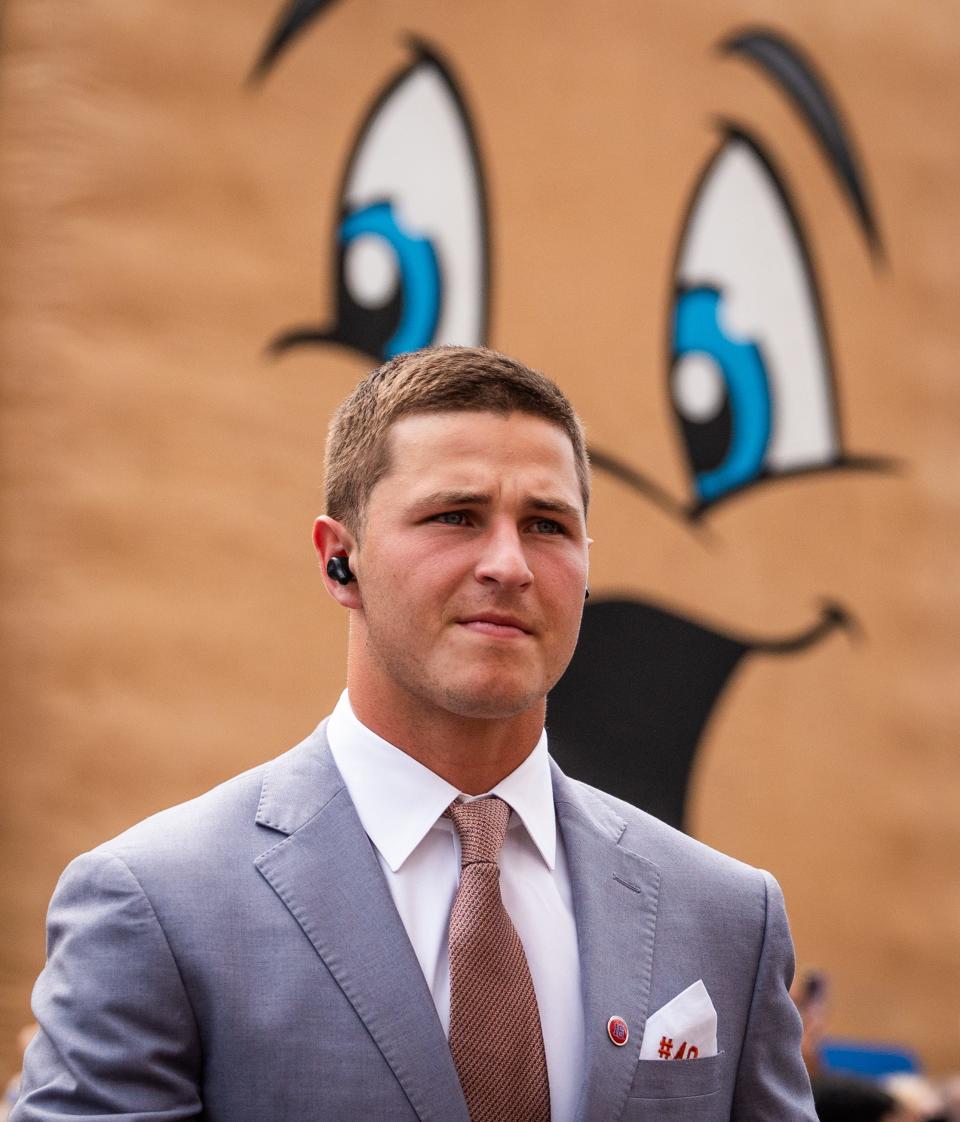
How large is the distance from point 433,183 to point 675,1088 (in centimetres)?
628

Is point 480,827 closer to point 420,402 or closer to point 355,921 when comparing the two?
point 355,921

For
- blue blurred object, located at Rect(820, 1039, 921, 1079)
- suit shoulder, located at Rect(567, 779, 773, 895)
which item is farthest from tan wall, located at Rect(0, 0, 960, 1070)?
suit shoulder, located at Rect(567, 779, 773, 895)

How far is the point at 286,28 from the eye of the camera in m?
7.52

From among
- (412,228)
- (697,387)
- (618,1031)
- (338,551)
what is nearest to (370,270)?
(412,228)

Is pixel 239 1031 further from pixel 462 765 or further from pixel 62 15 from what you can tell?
pixel 62 15

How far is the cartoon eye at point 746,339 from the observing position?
7.98 meters

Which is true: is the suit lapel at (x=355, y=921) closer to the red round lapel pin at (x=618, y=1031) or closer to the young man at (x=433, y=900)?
the young man at (x=433, y=900)

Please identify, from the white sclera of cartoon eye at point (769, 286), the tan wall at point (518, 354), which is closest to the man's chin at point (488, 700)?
the tan wall at point (518, 354)

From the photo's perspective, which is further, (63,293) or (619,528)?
(619,528)

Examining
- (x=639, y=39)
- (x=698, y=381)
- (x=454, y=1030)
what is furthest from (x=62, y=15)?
(x=454, y=1030)

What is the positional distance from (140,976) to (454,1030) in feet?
1.18

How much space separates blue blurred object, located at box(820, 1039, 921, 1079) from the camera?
730cm

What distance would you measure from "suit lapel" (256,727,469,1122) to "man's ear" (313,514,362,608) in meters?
0.22

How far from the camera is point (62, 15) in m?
7.12
